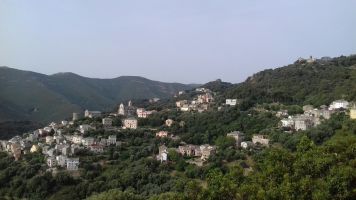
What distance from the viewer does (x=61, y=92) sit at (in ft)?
410

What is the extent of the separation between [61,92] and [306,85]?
8403 centimetres

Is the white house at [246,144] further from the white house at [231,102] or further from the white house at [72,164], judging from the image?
the white house at [231,102]

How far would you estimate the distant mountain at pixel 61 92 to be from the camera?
9619 cm

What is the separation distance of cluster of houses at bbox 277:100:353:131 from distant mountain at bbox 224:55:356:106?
233cm

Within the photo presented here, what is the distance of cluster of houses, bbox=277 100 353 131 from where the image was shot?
135 ft

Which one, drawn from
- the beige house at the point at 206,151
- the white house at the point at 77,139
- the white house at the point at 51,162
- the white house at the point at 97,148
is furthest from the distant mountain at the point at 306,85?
the white house at the point at 51,162

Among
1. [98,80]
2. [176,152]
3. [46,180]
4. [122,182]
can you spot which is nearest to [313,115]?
[176,152]

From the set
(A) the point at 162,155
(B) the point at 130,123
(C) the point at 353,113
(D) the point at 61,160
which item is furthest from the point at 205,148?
(B) the point at 130,123

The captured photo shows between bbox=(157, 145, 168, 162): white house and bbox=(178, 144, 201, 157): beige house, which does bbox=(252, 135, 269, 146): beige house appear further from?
bbox=(157, 145, 168, 162): white house

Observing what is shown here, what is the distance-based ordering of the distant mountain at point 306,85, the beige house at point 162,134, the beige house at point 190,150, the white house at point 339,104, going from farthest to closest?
the distant mountain at point 306,85
the beige house at point 162,134
the white house at point 339,104
the beige house at point 190,150

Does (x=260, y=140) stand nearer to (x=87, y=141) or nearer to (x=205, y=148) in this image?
(x=205, y=148)

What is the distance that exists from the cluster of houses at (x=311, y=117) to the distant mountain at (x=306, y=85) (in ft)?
7.65

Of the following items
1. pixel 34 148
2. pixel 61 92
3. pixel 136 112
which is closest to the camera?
pixel 34 148

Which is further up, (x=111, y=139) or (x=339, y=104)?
(x=339, y=104)
